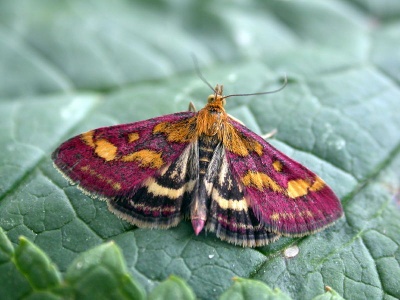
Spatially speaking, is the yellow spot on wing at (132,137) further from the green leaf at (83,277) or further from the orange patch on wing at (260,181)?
the green leaf at (83,277)

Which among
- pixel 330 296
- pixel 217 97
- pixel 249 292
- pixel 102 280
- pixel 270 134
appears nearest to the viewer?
pixel 102 280

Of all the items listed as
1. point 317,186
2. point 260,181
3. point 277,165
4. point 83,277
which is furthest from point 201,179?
point 83,277

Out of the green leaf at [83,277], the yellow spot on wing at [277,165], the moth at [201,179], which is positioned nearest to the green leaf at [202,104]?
the green leaf at [83,277]

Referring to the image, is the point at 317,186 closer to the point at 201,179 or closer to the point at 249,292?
the point at 201,179

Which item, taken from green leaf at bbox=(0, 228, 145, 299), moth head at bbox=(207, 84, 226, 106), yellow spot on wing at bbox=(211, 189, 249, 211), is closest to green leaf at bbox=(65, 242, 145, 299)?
green leaf at bbox=(0, 228, 145, 299)

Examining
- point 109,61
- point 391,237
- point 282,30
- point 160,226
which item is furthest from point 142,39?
point 391,237
